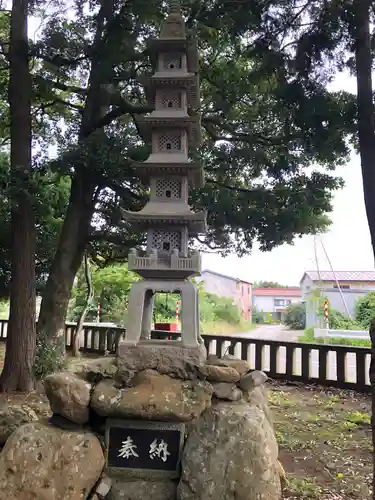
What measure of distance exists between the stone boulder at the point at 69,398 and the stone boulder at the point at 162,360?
1.71ft

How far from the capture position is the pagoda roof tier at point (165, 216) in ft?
16.0

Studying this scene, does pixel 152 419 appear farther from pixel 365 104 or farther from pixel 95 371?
pixel 365 104

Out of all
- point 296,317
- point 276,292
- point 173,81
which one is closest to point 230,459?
point 173,81

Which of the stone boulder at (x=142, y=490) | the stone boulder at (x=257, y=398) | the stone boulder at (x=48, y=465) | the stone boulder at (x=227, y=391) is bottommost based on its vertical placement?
the stone boulder at (x=142, y=490)

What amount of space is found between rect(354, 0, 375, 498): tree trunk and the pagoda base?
209 centimetres

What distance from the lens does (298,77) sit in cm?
530

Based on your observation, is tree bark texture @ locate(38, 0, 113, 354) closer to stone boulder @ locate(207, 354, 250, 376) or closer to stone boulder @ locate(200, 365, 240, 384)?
stone boulder @ locate(207, 354, 250, 376)

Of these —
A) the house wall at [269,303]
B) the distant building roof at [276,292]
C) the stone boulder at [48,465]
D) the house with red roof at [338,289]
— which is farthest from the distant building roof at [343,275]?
the stone boulder at [48,465]

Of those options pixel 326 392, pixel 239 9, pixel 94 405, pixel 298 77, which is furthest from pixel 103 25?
pixel 326 392

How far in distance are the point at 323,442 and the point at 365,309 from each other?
12.1 meters

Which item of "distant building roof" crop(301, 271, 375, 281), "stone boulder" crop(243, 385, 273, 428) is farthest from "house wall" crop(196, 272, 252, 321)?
"stone boulder" crop(243, 385, 273, 428)

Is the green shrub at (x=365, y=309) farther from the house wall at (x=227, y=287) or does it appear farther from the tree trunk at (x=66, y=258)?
the tree trunk at (x=66, y=258)

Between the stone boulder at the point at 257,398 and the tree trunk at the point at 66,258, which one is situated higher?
the tree trunk at the point at 66,258

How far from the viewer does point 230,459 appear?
12.8 feet
